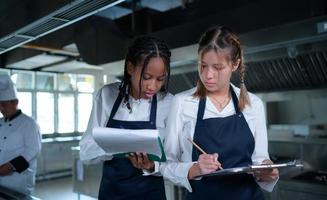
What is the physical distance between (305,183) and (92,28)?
2453 millimetres

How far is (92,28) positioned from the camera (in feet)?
10.8

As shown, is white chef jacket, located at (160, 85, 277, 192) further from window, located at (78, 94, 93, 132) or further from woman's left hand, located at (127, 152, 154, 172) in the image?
window, located at (78, 94, 93, 132)

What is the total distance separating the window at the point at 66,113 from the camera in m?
7.48

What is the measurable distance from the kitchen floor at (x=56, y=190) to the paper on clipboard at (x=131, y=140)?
4.19 meters

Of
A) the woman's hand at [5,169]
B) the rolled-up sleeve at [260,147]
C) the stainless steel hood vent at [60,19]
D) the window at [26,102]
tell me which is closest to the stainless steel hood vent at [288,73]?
the stainless steel hood vent at [60,19]

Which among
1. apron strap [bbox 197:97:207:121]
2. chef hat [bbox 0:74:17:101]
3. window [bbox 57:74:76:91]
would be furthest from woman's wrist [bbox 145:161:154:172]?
window [bbox 57:74:76:91]

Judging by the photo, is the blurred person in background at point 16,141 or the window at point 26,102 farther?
the window at point 26,102

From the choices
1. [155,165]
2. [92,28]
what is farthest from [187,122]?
[92,28]

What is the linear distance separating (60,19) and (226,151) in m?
1.47

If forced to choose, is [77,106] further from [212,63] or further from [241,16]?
[212,63]

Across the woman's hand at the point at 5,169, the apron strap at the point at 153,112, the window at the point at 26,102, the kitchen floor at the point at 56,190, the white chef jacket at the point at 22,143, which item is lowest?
the kitchen floor at the point at 56,190

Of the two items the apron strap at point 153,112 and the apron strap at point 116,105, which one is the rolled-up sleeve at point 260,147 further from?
the apron strap at point 116,105

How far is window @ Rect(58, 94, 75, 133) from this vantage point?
7.48 meters

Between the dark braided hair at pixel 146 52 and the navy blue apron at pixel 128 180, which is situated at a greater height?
the dark braided hair at pixel 146 52
